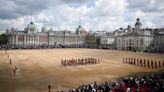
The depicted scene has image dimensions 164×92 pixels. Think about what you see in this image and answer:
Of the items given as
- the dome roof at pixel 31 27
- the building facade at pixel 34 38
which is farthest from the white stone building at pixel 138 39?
the dome roof at pixel 31 27

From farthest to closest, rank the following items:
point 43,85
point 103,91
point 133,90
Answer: point 43,85 < point 103,91 < point 133,90

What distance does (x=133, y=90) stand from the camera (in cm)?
2286

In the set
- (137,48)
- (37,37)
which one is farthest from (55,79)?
(37,37)

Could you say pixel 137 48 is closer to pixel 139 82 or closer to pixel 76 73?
pixel 76 73

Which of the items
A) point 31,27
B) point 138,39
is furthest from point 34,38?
point 138,39

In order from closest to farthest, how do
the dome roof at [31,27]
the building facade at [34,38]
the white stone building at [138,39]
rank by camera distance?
the white stone building at [138,39] → the building facade at [34,38] → the dome roof at [31,27]

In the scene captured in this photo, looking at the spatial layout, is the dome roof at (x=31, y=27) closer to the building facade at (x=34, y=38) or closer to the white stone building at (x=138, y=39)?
the building facade at (x=34, y=38)

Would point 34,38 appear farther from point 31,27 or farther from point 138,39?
point 138,39

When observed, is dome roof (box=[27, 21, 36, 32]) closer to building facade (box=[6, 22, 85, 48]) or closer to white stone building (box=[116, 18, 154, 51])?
building facade (box=[6, 22, 85, 48])

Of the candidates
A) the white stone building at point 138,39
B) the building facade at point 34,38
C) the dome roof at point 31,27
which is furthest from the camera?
the dome roof at point 31,27

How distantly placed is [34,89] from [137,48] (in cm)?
10177

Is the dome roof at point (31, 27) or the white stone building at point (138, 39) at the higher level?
the dome roof at point (31, 27)

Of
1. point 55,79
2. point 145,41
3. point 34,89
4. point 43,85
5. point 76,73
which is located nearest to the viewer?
point 34,89

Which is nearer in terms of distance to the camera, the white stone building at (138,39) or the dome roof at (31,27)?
the white stone building at (138,39)
